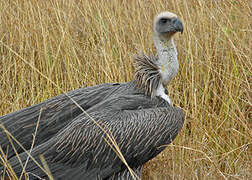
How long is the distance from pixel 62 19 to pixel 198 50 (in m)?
1.84

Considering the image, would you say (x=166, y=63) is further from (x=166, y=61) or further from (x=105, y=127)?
(x=105, y=127)

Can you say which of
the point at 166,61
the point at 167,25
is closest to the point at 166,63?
the point at 166,61

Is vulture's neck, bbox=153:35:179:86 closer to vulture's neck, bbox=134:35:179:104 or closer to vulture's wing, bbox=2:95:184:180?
vulture's neck, bbox=134:35:179:104

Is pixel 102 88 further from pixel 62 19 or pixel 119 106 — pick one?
pixel 62 19

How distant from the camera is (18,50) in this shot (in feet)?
20.4

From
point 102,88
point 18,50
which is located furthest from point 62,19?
point 102,88

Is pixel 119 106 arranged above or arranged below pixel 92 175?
above

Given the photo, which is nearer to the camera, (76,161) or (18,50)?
(76,161)

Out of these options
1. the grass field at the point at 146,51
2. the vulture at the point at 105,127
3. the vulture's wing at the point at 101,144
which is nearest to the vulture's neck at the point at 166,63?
the vulture at the point at 105,127

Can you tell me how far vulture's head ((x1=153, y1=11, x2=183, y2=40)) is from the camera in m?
4.35

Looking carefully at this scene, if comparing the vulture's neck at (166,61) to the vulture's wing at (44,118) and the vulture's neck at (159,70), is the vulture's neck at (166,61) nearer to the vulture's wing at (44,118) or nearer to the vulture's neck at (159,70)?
the vulture's neck at (159,70)

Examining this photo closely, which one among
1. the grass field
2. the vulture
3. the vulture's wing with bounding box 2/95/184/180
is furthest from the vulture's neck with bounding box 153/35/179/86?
the grass field

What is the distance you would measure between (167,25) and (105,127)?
46.1 inches

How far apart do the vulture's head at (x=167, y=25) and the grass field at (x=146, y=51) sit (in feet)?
2.20
